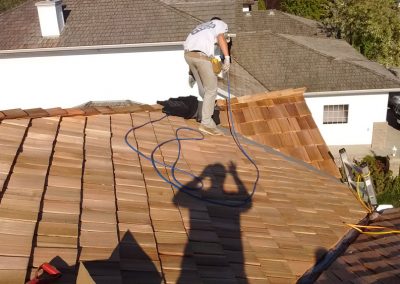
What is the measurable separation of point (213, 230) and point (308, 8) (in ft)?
125

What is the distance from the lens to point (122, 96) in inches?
775

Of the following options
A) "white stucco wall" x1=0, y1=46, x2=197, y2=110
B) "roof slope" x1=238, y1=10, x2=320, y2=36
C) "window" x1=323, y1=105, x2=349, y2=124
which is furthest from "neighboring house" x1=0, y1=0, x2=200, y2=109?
"roof slope" x1=238, y1=10, x2=320, y2=36

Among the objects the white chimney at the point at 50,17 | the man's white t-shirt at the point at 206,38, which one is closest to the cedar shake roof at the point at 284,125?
the man's white t-shirt at the point at 206,38

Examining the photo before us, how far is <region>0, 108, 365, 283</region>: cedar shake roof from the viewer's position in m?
3.63

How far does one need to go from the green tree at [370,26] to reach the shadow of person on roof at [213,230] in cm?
2579

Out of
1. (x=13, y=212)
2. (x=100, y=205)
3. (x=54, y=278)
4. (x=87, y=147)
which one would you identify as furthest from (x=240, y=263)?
(x=87, y=147)

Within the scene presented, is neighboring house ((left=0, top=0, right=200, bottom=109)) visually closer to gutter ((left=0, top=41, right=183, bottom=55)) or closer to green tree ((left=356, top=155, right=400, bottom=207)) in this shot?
gutter ((left=0, top=41, right=183, bottom=55))

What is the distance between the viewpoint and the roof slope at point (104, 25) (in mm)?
18344

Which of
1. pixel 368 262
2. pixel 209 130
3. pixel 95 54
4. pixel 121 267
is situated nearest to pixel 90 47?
pixel 95 54

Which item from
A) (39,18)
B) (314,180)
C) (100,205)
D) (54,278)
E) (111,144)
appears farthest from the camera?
(39,18)

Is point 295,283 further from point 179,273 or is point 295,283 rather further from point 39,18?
point 39,18

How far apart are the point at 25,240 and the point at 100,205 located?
1.03m

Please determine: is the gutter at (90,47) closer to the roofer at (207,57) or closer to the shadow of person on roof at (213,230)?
the roofer at (207,57)

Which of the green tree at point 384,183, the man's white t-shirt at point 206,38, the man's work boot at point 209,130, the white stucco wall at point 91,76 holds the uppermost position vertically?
the man's white t-shirt at point 206,38
